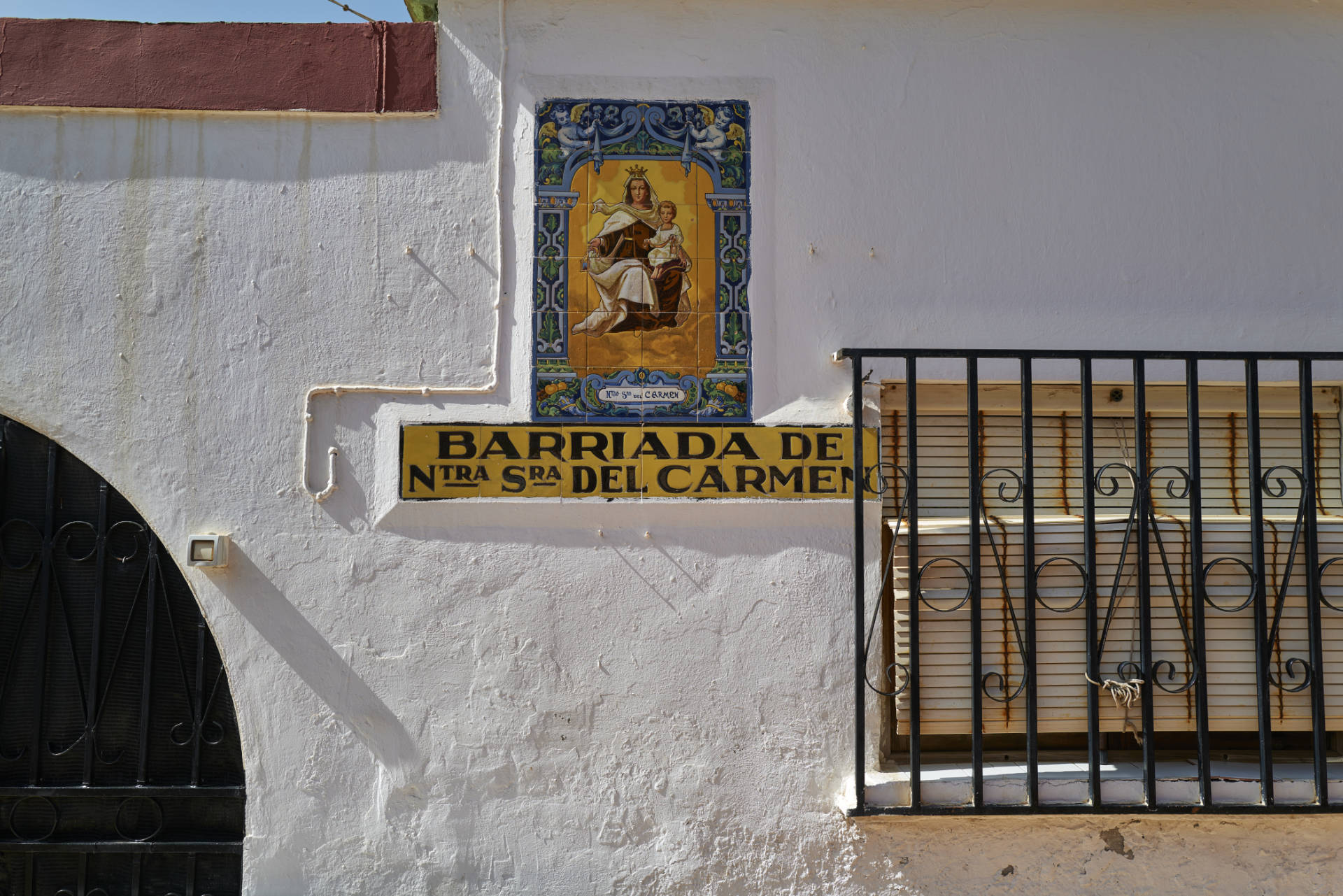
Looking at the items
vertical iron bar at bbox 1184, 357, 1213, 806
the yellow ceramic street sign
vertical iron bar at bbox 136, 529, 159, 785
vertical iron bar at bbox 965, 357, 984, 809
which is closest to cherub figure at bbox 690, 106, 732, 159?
the yellow ceramic street sign

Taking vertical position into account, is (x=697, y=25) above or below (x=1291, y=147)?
above

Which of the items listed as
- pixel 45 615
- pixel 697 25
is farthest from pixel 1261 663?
pixel 45 615

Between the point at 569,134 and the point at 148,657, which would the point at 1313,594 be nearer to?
the point at 569,134

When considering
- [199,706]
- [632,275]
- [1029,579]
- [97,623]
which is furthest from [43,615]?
[1029,579]

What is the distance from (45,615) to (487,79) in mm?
2424

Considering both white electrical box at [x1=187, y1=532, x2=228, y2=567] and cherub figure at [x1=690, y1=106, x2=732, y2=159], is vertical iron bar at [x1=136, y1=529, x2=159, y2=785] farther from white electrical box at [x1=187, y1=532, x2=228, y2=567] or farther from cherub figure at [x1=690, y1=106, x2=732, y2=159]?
cherub figure at [x1=690, y1=106, x2=732, y2=159]

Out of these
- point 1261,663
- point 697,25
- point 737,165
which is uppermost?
point 697,25

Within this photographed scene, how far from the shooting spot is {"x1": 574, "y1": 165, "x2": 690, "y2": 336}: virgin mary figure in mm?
3328

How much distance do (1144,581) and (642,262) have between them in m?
2.00

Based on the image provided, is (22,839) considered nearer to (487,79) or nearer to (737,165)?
(487,79)

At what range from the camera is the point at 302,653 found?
3.23 m

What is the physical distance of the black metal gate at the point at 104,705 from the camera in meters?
3.30

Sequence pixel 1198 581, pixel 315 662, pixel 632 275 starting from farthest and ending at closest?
pixel 632 275, pixel 315 662, pixel 1198 581

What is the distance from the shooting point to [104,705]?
10.9 feet
